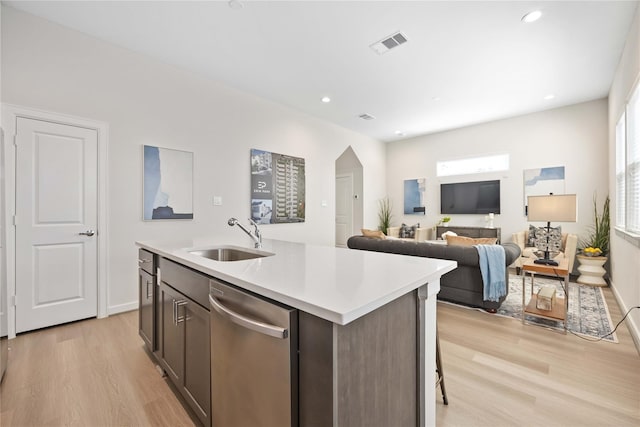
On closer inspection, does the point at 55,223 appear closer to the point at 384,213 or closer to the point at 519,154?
the point at 384,213

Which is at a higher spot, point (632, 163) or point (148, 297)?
point (632, 163)

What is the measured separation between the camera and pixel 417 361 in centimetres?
117

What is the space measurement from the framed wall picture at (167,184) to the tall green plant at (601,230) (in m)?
6.12

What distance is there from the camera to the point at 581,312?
9.98 ft

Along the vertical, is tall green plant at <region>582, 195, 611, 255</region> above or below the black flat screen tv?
below

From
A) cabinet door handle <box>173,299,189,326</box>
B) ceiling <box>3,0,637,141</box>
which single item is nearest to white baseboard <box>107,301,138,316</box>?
cabinet door handle <box>173,299,189,326</box>

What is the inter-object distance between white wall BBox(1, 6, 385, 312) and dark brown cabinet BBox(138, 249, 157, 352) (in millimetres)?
1254

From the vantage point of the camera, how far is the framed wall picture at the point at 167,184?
130 inches

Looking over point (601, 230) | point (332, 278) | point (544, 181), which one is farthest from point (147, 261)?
point (544, 181)

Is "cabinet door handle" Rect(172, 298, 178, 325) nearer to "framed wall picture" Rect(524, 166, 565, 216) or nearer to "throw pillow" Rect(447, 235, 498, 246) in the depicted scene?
"throw pillow" Rect(447, 235, 498, 246)

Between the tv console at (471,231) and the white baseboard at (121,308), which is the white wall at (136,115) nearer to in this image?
the white baseboard at (121,308)

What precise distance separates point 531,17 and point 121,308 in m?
5.13

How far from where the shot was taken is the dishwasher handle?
887mm

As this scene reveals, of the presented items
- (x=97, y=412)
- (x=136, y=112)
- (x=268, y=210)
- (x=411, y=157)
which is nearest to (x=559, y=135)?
(x=411, y=157)
